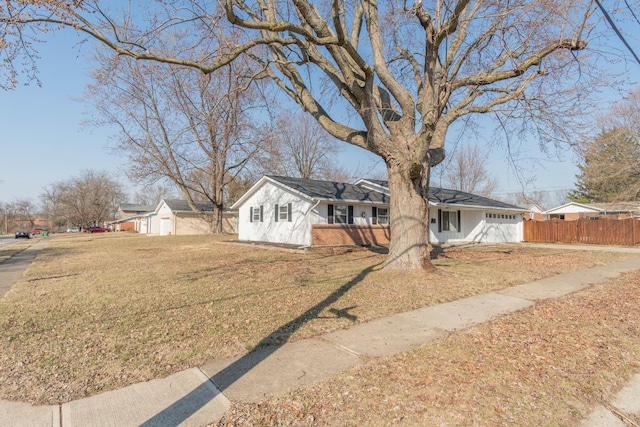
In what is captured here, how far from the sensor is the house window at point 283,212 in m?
19.4

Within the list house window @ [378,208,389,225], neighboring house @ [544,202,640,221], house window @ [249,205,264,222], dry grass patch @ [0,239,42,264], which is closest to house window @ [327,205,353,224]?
house window @ [378,208,389,225]

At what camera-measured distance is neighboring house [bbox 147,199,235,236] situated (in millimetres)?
35719

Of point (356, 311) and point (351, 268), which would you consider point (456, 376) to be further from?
point (351, 268)

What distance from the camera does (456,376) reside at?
342cm

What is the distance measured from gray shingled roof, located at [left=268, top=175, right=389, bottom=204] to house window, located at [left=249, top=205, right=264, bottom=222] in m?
2.65

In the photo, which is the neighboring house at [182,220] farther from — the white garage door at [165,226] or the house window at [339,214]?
the house window at [339,214]

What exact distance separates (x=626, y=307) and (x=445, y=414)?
18.4 feet

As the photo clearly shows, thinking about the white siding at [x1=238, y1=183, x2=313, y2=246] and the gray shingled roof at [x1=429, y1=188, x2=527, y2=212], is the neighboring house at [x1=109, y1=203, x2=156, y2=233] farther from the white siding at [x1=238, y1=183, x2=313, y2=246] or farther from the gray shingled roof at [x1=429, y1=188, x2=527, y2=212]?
the gray shingled roof at [x1=429, y1=188, x2=527, y2=212]

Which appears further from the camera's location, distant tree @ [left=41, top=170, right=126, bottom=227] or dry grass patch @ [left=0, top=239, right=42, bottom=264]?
distant tree @ [left=41, top=170, right=126, bottom=227]

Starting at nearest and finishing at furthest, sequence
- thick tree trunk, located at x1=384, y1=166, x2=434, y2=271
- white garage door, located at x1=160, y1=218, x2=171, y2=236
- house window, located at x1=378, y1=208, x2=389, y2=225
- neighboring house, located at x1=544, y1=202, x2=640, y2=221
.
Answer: thick tree trunk, located at x1=384, y1=166, x2=434, y2=271 → house window, located at x1=378, y1=208, x2=389, y2=225 → neighboring house, located at x1=544, y1=202, x2=640, y2=221 → white garage door, located at x1=160, y1=218, x2=171, y2=236

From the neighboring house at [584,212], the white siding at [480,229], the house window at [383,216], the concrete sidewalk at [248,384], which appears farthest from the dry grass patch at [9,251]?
the neighboring house at [584,212]

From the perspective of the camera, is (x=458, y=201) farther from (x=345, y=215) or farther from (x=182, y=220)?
(x=182, y=220)

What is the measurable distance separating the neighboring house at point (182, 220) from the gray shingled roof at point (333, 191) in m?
18.9

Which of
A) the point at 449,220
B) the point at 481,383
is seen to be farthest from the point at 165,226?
the point at 481,383
